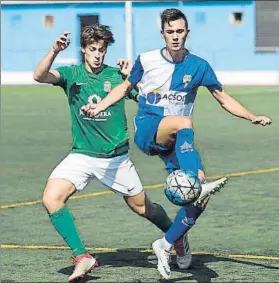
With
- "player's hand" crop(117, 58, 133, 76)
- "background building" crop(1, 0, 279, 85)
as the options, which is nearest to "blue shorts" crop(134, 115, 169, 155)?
"player's hand" crop(117, 58, 133, 76)

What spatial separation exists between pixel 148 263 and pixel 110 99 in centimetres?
152

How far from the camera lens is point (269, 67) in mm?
52531

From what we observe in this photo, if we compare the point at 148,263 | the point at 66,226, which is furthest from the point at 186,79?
the point at 148,263

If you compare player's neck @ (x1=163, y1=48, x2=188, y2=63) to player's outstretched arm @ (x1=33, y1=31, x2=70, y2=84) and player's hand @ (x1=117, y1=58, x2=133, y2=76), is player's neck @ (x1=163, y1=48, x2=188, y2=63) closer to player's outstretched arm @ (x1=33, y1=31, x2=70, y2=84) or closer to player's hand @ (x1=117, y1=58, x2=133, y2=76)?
player's hand @ (x1=117, y1=58, x2=133, y2=76)

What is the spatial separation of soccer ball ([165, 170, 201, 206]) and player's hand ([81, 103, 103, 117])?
0.76m

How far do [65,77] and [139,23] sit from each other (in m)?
46.0

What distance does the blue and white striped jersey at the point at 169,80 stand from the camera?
8930mm

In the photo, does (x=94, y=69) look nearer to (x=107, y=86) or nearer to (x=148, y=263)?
(x=107, y=86)

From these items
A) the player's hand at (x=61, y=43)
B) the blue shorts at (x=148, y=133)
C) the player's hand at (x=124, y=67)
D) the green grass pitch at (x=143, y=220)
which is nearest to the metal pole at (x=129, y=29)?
the green grass pitch at (x=143, y=220)

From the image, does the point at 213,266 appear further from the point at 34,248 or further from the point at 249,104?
the point at 249,104

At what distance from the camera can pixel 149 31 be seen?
54.7 meters

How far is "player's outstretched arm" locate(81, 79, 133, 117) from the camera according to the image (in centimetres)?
864

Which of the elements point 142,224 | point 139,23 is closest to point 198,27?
point 139,23

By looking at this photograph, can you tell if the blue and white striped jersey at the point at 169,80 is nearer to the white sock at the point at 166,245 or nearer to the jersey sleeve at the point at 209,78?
the jersey sleeve at the point at 209,78
